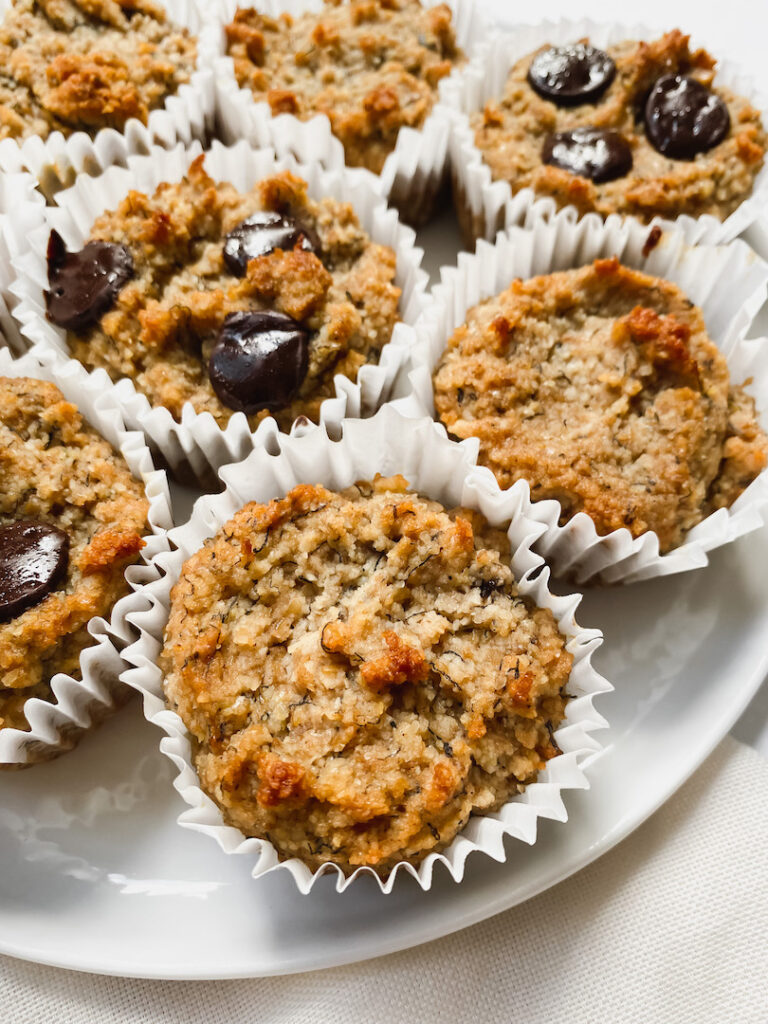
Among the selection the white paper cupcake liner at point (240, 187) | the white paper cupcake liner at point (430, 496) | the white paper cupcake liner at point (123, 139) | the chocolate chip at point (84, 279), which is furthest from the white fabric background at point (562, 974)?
the white paper cupcake liner at point (123, 139)

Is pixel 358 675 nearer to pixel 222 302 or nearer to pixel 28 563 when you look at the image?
pixel 28 563

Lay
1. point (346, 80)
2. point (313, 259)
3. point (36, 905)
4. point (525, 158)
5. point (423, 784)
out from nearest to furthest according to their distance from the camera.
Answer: point (423, 784) < point (36, 905) < point (313, 259) < point (525, 158) < point (346, 80)

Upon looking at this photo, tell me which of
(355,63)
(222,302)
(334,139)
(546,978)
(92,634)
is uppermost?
(355,63)

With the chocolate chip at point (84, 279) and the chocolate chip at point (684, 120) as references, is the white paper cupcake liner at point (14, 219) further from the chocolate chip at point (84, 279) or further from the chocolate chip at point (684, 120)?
the chocolate chip at point (684, 120)

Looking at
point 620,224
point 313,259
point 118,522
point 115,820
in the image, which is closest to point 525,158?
point 620,224

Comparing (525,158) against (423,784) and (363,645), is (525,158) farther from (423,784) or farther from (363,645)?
(423,784)

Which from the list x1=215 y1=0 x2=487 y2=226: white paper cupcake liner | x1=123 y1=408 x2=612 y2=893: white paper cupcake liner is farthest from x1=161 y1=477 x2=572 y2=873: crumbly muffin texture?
x1=215 y1=0 x2=487 y2=226: white paper cupcake liner

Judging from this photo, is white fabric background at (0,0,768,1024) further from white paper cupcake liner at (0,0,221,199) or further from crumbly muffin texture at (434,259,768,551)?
white paper cupcake liner at (0,0,221,199)

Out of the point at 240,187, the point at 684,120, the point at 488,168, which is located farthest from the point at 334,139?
the point at 684,120
